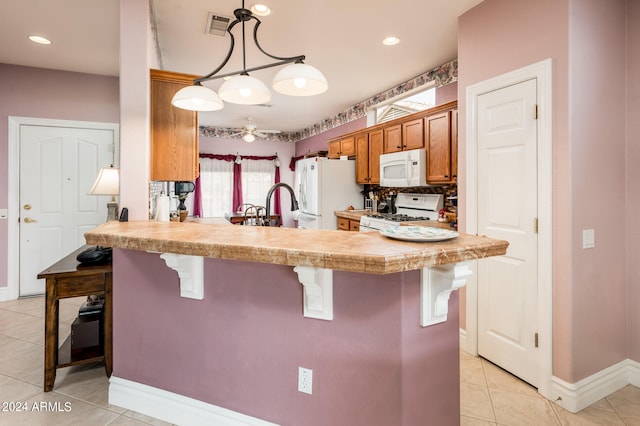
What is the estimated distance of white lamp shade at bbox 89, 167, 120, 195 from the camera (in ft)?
8.28

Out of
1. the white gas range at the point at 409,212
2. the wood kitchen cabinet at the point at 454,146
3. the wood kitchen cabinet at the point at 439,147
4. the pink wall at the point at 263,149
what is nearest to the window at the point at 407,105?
the wood kitchen cabinet at the point at 439,147

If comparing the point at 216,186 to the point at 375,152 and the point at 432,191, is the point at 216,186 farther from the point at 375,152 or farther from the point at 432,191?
the point at 432,191

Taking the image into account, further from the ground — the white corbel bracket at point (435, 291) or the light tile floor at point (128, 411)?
the white corbel bracket at point (435, 291)

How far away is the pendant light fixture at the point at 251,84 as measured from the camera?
5.10 feet

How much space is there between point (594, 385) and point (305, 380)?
184cm

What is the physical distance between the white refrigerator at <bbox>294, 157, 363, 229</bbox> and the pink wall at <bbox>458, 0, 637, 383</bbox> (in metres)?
2.90

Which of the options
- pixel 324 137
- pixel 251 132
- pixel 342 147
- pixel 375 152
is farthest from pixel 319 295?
pixel 324 137

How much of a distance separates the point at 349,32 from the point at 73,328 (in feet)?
10.2

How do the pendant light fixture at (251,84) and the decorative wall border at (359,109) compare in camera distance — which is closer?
the pendant light fixture at (251,84)

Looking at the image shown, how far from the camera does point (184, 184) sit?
3.37 metres

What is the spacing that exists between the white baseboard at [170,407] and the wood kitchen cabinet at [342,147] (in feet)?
13.1

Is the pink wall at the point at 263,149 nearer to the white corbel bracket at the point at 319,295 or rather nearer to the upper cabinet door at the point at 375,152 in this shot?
the upper cabinet door at the point at 375,152

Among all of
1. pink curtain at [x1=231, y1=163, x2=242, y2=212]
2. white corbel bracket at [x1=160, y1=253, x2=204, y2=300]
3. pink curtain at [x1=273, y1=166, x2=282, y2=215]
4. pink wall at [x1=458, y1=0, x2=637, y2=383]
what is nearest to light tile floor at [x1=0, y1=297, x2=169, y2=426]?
white corbel bracket at [x1=160, y1=253, x2=204, y2=300]

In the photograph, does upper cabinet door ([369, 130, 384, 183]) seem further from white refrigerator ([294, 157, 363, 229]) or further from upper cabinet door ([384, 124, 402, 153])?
white refrigerator ([294, 157, 363, 229])
